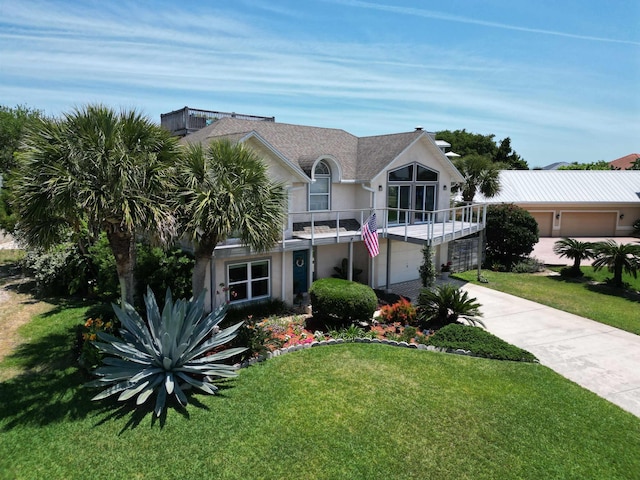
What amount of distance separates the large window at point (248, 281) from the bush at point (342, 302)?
2651mm

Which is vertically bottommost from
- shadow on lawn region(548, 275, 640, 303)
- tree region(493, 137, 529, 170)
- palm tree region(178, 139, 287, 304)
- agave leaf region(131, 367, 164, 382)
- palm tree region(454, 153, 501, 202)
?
shadow on lawn region(548, 275, 640, 303)

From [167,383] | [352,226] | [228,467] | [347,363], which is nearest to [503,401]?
[347,363]

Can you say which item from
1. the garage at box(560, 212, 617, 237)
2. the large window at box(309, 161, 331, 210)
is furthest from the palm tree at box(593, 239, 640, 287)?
the garage at box(560, 212, 617, 237)

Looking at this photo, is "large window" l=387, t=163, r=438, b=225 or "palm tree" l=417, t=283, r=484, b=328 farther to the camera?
"large window" l=387, t=163, r=438, b=225

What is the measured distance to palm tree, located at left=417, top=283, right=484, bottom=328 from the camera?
1441 cm

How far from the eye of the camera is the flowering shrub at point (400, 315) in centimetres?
1470

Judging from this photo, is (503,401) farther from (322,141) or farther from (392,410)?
(322,141)

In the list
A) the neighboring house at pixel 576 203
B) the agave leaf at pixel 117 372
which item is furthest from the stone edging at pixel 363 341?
the neighboring house at pixel 576 203

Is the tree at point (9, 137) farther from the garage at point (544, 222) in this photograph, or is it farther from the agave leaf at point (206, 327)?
the garage at point (544, 222)

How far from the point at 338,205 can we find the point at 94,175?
39.3 ft

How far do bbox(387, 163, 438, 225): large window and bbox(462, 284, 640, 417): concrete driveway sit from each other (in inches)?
224

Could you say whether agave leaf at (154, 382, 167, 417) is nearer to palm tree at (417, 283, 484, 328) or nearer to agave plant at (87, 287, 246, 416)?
agave plant at (87, 287, 246, 416)

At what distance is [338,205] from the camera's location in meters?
20.2

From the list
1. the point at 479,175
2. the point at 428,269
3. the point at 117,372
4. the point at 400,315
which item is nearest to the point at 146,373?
the point at 117,372
